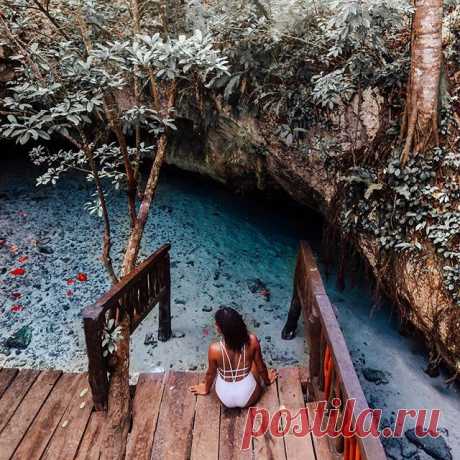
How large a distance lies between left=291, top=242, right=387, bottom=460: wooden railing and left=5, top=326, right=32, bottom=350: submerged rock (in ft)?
12.6

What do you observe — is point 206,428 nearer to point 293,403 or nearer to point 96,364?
point 293,403

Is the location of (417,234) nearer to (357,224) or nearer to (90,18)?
(357,224)

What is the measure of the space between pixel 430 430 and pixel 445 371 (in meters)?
0.80

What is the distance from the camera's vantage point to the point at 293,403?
3.33 meters

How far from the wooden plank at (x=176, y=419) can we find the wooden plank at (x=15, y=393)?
4.41 ft

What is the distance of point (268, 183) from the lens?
298 inches

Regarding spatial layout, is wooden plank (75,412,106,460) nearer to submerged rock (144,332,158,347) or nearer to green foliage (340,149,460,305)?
submerged rock (144,332,158,347)

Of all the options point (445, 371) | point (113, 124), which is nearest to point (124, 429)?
point (113, 124)

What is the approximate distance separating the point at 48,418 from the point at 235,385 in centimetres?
165

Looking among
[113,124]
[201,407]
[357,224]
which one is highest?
[113,124]

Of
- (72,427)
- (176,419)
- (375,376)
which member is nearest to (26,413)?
(72,427)

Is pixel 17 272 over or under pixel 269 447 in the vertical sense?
under

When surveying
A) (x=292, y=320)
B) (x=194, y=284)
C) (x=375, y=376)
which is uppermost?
(x=292, y=320)

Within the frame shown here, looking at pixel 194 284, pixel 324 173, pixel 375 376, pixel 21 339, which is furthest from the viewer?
pixel 194 284
